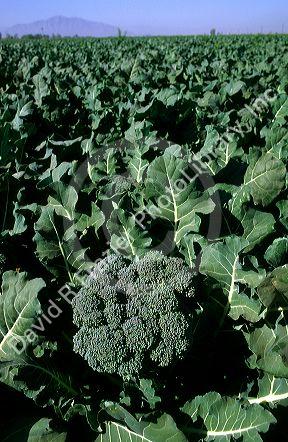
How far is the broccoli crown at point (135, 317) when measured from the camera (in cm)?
150

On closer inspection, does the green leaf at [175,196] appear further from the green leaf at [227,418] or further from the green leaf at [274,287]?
the green leaf at [227,418]

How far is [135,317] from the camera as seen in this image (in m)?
1.52

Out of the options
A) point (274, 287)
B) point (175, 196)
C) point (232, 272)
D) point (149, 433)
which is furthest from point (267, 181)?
point (149, 433)

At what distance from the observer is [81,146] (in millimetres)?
3035

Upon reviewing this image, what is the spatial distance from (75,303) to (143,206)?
561 mm

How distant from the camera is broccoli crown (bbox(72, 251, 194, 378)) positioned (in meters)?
1.50

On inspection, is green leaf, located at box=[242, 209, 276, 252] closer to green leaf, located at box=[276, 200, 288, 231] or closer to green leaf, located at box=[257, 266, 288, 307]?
green leaf, located at box=[276, 200, 288, 231]

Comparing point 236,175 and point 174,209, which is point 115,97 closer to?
point 236,175

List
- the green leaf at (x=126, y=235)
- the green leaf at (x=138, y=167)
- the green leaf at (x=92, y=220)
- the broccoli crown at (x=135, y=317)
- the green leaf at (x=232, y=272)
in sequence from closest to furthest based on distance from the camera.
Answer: the broccoli crown at (x=135, y=317) → the green leaf at (x=232, y=272) → the green leaf at (x=126, y=235) → the green leaf at (x=92, y=220) → the green leaf at (x=138, y=167)

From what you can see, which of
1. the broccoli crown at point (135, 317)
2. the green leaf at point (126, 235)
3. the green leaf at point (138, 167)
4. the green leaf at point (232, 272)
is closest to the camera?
the broccoli crown at point (135, 317)

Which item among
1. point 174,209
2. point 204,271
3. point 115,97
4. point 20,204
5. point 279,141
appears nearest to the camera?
point 204,271

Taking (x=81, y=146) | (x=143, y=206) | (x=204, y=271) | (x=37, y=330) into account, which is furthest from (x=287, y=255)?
(x=81, y=146)

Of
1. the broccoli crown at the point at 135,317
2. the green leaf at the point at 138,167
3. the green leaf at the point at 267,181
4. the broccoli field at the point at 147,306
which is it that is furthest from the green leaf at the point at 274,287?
the green leaf at the point at 138,167

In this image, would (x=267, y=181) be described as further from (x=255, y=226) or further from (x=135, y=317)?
(x=135, y=317)
